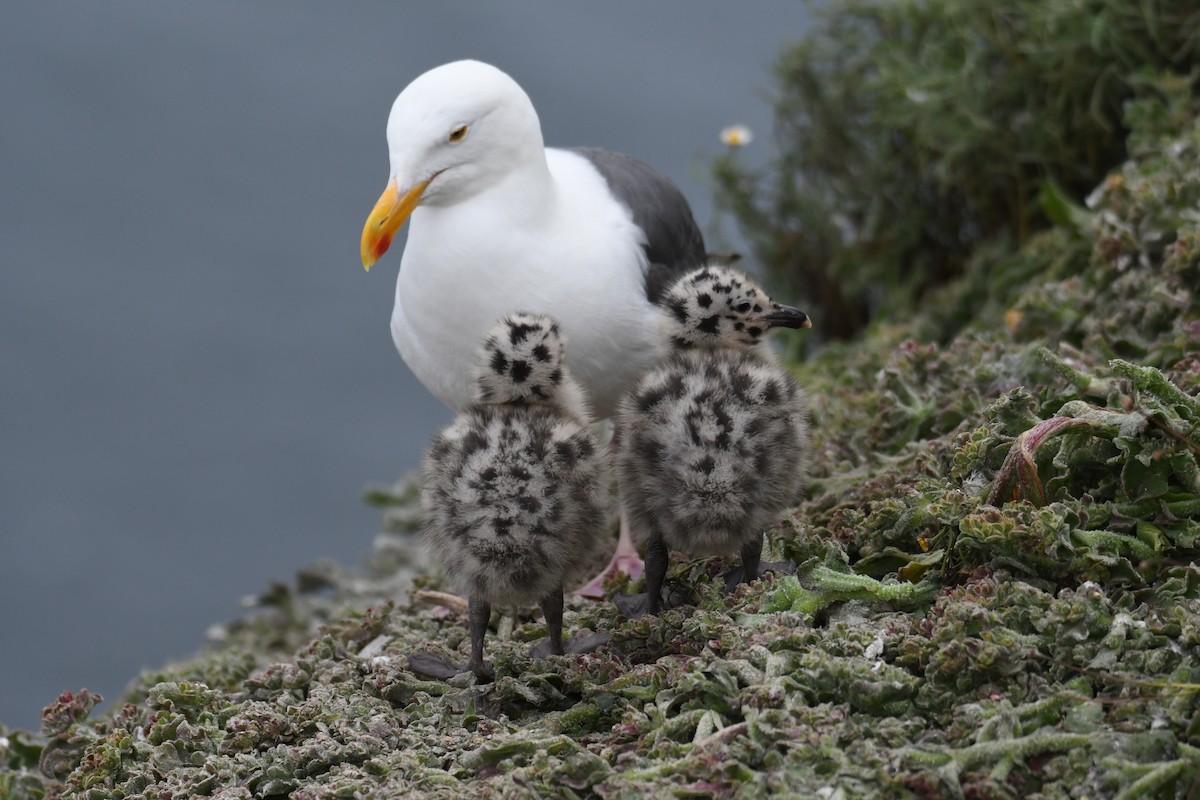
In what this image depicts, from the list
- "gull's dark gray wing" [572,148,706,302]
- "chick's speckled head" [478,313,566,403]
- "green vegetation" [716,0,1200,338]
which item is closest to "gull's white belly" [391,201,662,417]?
"gull's dark gray wing" [572,148,706,302]

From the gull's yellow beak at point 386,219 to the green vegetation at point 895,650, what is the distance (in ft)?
4.20

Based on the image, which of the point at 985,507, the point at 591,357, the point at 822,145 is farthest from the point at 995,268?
the point at 985,507

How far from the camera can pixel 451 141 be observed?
507 cm

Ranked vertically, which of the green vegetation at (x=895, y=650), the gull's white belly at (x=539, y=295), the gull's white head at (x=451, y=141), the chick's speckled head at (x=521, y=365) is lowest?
the green vegetation at (x=895, y=650)

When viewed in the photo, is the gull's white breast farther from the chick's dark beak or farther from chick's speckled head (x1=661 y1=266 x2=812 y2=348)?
the chick's dark beak

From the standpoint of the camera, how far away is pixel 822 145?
8.95 metres

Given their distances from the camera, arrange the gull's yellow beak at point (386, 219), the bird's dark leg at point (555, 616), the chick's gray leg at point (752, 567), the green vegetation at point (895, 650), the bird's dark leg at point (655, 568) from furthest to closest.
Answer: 1. the gull's yellow beak at point (386, 219)
2. the bird's dark leg at point (655, 568)
3. the chick's gray leg at point (752, 567)
4. the bird's dark leg at point (555, 616)
5. the green vegetation at point (895, 650)

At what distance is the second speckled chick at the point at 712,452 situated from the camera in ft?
13.9

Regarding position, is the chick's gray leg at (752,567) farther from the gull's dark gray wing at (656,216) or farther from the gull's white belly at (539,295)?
the gull's dark gray wing at (656,216)

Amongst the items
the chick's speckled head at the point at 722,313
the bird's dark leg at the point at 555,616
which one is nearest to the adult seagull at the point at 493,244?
the chick's speckled head at the point at 722,313

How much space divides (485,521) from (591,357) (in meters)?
1.11

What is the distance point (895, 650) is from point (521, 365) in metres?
1.34

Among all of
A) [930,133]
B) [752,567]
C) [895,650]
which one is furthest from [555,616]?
[930,133]

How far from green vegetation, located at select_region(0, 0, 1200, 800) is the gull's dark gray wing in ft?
3.01
